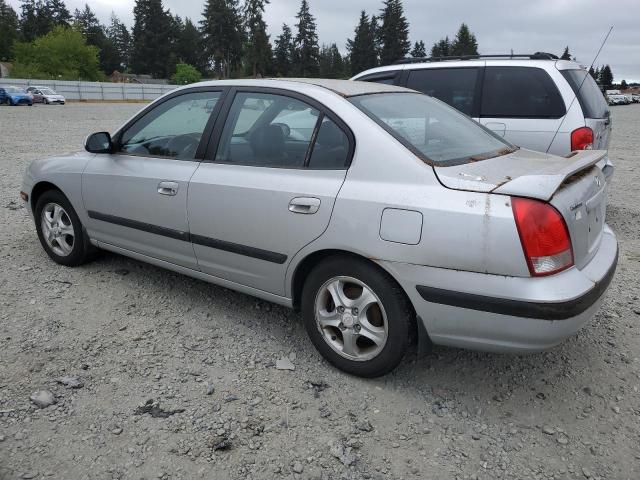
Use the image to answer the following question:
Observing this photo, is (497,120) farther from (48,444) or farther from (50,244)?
(48,444)

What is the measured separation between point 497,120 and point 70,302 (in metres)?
4.41

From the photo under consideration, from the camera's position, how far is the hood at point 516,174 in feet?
7.87

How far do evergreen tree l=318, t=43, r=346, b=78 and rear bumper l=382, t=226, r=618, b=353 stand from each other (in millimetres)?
92080

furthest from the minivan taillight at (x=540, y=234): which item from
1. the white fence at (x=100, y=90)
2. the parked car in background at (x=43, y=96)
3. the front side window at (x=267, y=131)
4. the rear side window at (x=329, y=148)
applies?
the white fence at (x=100, y=90)

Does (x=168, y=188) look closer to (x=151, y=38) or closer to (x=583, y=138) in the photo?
(x=583, y=138)

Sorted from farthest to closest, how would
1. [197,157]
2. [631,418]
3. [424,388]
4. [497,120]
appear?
1. [497,120]
2. [197,157]
3. [424,388]
4. [631,418]

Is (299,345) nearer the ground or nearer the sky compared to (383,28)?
nearer the ground

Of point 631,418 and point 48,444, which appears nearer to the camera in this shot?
point 48,444

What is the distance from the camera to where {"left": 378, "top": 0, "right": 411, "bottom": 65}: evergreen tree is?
87.9 m

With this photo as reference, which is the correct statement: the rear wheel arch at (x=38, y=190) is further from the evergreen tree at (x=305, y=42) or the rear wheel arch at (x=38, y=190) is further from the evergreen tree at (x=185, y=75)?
the evergreen tree at (x=305, y=42)

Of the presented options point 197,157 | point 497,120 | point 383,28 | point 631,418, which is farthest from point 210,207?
point 383,28

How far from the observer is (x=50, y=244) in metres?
4.65

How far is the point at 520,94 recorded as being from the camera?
5.56 m

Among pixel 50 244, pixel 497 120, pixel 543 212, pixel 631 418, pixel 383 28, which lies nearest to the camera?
pixel 543 212
